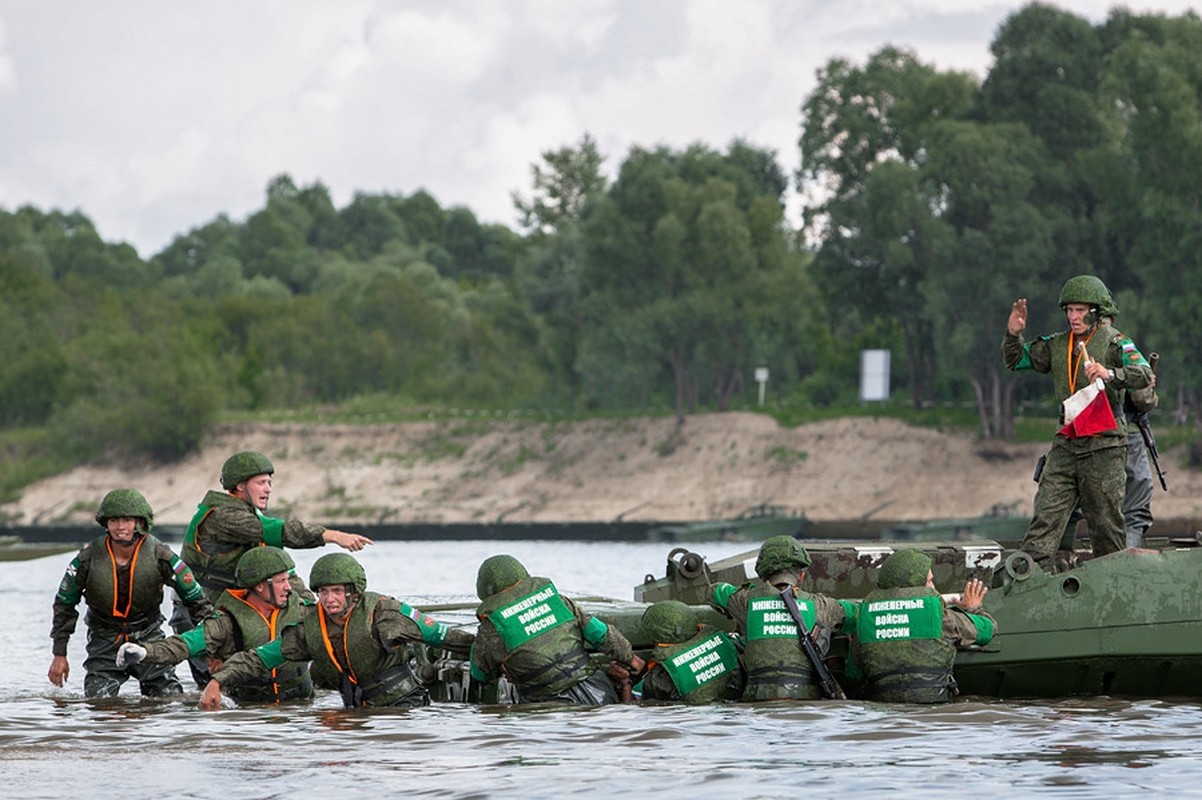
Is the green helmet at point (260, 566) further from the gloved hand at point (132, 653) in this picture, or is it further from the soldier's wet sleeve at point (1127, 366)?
the soldier's wet sleeve at point (1127, 366)

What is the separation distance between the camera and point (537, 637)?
16078 mm

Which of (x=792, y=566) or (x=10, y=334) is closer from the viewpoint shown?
(x=792, y=566)

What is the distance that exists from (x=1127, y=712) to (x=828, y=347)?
82.0 metres

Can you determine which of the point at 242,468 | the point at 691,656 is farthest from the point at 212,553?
the point at 691,656

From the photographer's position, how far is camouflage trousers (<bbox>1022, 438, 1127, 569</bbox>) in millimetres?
16438

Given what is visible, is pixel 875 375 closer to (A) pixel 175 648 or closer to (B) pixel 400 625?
(B) pixel 400 625

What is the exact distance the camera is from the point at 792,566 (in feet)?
52.6

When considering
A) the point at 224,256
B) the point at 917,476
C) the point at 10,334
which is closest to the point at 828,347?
the point at 917,476

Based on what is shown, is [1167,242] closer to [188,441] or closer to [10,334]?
[188,441]

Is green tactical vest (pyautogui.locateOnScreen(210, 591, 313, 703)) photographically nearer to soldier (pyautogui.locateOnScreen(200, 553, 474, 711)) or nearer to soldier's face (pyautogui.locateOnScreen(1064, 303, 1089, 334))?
soldier (pyautogui.locateOnScreen(200, 553, 474, 711))

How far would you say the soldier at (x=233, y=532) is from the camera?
17672 mm

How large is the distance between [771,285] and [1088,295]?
7359 cm

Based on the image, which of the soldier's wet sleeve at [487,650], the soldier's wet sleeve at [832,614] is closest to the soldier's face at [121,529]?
the soldier's wet sleeve at [487,650]

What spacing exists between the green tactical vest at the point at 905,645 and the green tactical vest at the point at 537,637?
7.36ft
